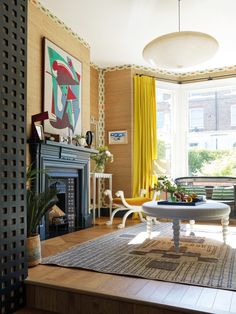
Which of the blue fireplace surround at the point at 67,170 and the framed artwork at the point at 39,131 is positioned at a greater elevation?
the framed artwork at the point at 39,131

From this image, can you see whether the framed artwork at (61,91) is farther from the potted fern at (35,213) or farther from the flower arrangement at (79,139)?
the potted fern at (35,213)

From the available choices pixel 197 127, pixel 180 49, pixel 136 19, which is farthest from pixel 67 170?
pixel 197 127

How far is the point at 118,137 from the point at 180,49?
2796mm

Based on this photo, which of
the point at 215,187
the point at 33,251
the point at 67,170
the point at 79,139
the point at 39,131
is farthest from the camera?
the point at 215,187

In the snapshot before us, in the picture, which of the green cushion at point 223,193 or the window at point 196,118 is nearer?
the green cushion at point 223,193

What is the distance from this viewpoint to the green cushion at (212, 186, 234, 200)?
509 cm

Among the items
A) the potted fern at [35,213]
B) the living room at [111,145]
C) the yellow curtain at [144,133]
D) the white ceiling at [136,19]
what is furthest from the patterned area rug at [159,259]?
the white ceiling at [136,19]

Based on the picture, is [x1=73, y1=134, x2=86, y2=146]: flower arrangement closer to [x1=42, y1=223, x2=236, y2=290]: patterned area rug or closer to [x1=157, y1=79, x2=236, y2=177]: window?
[x1=42, y1=223, x2=236, y2=290]: patterned area rug

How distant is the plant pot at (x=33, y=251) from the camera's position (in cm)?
255

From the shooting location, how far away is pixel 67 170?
437 centimetres

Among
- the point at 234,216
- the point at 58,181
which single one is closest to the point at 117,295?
the point at 58,181

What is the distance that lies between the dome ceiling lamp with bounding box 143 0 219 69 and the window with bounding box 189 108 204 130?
263 centimetres

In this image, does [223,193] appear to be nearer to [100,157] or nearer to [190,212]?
[100,157]

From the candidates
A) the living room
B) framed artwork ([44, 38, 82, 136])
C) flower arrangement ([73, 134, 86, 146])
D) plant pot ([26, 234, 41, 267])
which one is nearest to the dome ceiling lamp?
the living room
